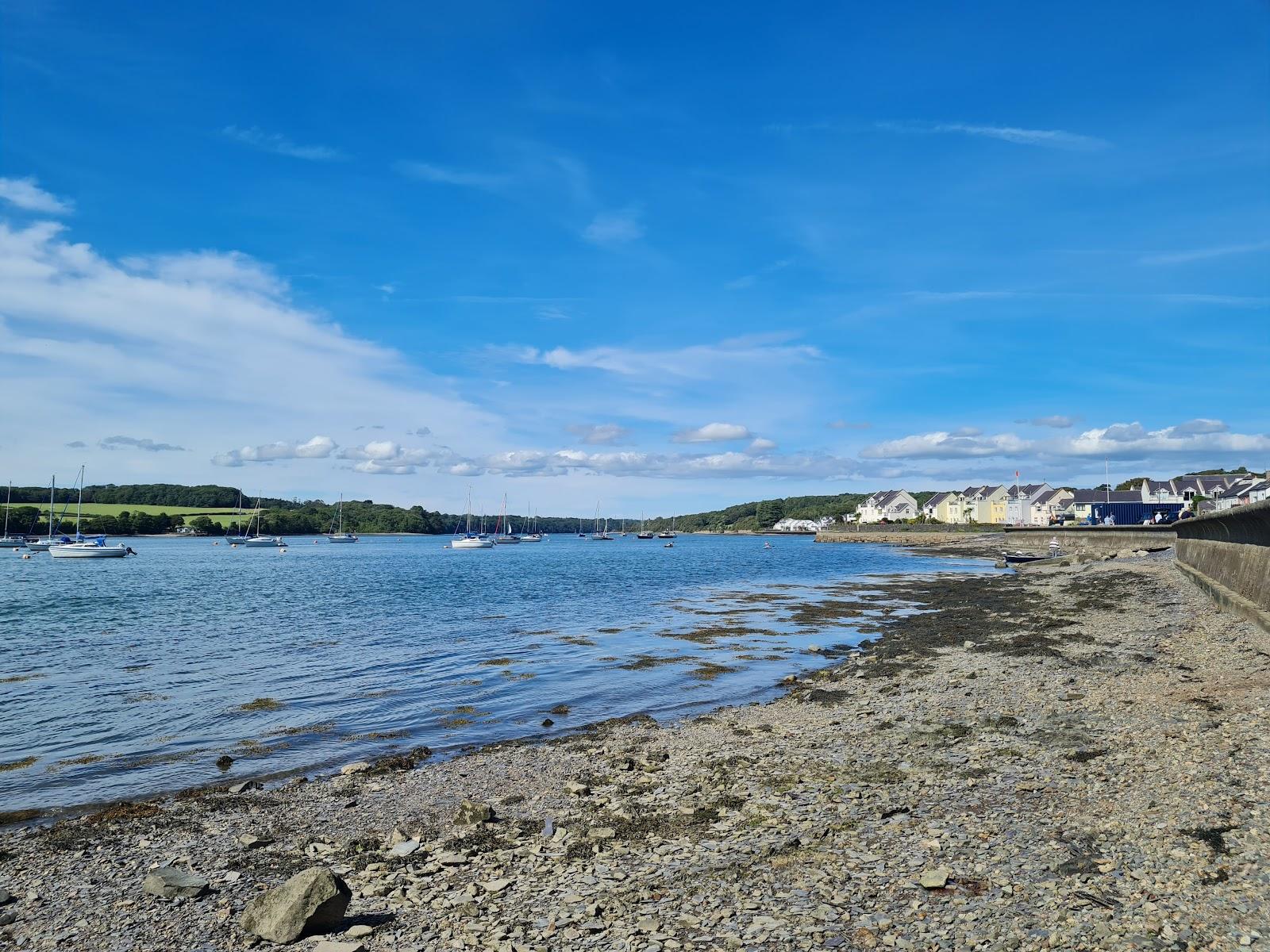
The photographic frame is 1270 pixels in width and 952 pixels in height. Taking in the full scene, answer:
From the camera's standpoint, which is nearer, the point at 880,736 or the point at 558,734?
the point at 880,736

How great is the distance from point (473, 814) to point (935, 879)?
6.39 m

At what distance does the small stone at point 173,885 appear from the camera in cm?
860

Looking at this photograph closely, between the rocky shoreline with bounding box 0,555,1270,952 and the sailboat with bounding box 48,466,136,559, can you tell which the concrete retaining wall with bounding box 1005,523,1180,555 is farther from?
the sailboat with bounding box 48,466,136,559

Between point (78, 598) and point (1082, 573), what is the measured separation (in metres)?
67.9

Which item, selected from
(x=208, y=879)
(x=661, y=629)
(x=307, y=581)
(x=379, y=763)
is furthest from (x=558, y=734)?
(x=307, y=581)

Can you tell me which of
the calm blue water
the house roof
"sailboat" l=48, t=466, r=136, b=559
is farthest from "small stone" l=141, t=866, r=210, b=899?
the house roof

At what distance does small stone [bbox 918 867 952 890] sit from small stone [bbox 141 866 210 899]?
809cm

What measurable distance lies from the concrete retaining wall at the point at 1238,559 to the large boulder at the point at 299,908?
21337mm

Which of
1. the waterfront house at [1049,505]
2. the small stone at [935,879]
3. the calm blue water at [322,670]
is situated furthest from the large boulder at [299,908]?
the waterfront house at [1049,505]

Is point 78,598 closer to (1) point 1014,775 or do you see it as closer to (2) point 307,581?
Result: (2) point 307,581

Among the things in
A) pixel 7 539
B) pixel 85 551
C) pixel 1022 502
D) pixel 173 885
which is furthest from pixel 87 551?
pixel 1022 502

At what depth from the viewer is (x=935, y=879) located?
24.9 feet

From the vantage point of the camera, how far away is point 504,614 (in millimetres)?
41438

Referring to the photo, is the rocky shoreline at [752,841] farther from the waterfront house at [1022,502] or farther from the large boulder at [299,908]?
the waterfront house at [1022,502]
